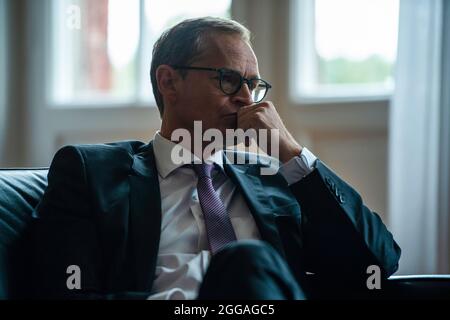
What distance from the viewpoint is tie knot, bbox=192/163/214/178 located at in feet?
5.29

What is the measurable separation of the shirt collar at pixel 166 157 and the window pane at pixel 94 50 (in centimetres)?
194

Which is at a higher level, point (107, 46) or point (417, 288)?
point (107, 46)

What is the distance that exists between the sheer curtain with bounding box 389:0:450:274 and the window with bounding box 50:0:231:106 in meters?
1.18

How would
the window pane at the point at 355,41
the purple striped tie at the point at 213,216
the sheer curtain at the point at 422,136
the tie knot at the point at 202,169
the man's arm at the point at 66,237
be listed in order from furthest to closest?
1. the window pane at the point at 355,41
2. the sheer curtain at the point at 422,136
3. the tie knot at the point at 202,169
4. the purple striped tie at the point at 213,216
5. the man's arm at the point at 66,237

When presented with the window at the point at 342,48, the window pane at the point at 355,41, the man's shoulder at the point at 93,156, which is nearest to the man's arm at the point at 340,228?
the man's shoulder at the point at 93,156

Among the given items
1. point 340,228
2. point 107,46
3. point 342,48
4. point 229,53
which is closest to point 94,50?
point 107,46

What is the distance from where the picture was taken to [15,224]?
1447mm

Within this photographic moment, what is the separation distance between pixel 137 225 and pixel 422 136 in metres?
1.63

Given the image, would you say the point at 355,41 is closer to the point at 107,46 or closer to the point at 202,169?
the point at 107,46

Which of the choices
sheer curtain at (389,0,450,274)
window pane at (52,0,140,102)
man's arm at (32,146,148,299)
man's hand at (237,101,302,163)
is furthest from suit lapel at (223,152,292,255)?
window pane at (52,0,140,102)

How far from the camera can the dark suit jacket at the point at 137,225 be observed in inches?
54.8

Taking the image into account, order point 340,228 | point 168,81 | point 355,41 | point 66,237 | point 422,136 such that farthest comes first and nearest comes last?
point 355,41, point 422,136, point 168,81, point 340,228, point 66,237

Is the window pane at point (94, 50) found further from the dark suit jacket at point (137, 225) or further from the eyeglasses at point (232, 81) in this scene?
the dark suit jacket at point (137, 225)

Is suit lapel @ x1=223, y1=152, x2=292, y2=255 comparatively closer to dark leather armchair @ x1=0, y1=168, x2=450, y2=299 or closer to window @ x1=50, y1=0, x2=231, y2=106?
dark leather armchair @ x1=0, y1=168, x2=450, y2=299
